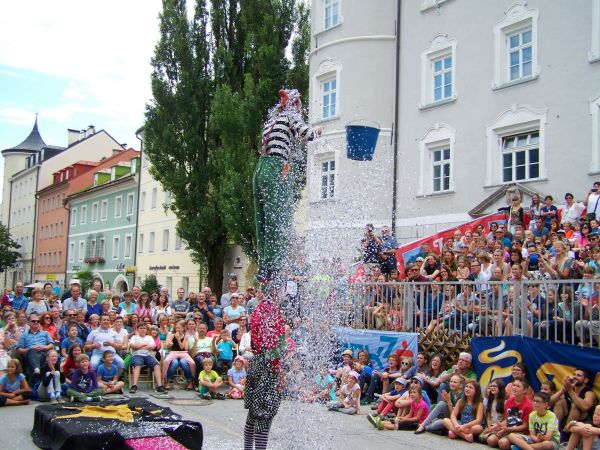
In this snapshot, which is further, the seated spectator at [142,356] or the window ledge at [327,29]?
the window ledge at [327,29]

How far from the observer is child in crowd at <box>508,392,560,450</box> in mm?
8188

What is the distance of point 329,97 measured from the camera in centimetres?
2478

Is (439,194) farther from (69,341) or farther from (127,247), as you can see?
(127,247)

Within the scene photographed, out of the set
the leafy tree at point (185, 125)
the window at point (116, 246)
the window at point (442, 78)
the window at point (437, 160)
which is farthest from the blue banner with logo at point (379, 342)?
the window at point (116, 246)

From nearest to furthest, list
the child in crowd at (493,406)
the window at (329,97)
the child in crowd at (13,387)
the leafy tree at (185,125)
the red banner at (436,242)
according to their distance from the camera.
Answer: the child in crowd at (493,406)
the child in crowd at (13,387)
the red banner at (436,242)
the window at (329,97)
the leafy tree at (185,125)

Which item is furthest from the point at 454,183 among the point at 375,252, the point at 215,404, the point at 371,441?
the point at 371,441

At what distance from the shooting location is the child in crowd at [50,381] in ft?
38.8

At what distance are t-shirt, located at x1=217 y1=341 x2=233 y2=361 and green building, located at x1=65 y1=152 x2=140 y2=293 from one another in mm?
32845

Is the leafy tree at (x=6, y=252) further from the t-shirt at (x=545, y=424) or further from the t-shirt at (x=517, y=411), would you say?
the t-shirt at (x=545, y=424)

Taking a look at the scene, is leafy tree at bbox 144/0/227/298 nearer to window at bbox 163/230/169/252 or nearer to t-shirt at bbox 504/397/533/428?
window at bbox 163/230/169/252

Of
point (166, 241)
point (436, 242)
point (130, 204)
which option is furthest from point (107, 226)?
point (436, 242)

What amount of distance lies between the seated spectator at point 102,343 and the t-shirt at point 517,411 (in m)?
7.47

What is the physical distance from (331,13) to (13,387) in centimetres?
1819

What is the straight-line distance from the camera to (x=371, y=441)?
9102 mm
